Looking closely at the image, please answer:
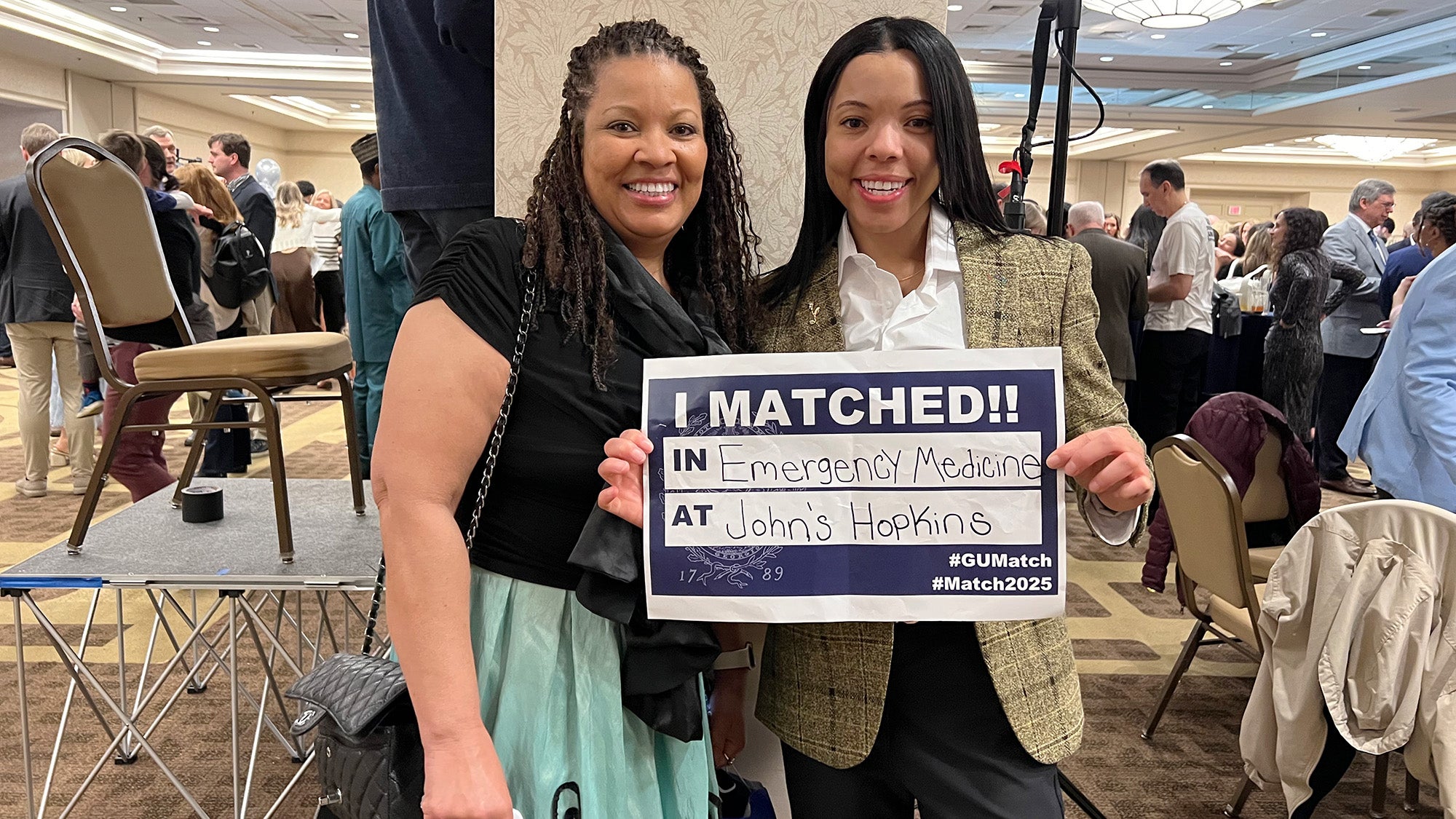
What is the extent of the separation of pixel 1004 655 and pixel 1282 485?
8.80 ft

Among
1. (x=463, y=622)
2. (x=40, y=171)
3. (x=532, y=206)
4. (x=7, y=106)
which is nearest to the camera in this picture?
(x=463, y=622)

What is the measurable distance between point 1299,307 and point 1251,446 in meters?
3.16

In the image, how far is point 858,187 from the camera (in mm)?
1171

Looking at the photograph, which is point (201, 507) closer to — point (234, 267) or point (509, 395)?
point (509, 395)

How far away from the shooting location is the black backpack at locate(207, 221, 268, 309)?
16.5 ft

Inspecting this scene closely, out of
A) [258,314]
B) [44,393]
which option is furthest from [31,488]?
[258,314]

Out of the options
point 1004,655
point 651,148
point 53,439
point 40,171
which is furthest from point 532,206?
point 53,439

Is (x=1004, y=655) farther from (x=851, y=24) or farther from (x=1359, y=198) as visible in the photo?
(x=1359, y=198)

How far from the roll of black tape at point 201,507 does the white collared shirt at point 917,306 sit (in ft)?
5.75

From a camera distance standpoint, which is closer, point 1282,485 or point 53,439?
point 1282,485

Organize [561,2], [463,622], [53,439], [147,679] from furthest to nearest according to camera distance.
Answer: [53,439]
[147,679]
[561,2]
[463,622]

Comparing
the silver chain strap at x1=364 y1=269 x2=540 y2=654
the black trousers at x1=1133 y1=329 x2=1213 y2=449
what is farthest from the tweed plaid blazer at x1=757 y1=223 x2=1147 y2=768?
the black trousers at x1=1133 y1=329 x2=1213 y2=449

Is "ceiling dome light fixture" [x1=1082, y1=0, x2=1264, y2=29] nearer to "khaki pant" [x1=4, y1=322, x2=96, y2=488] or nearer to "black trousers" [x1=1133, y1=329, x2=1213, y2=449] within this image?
"black trousers" [x1=1133, y1=329, x2=1213, y2=449]

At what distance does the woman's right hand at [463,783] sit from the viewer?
978 millimetres
